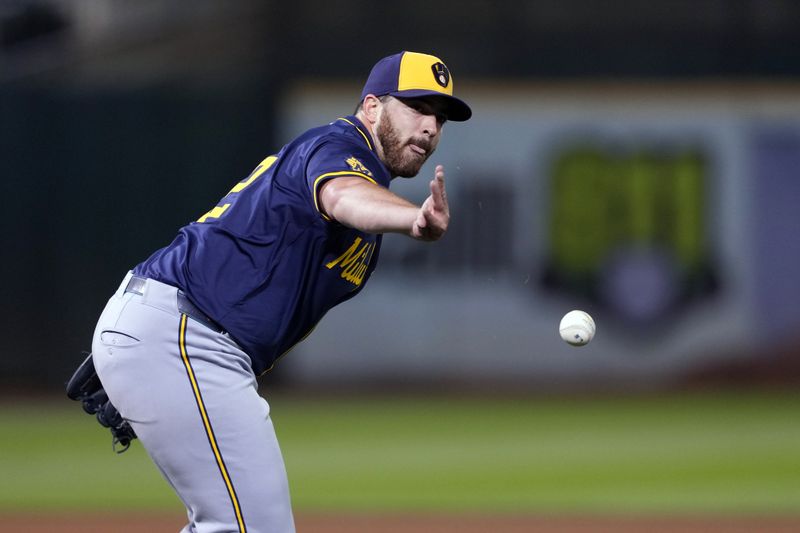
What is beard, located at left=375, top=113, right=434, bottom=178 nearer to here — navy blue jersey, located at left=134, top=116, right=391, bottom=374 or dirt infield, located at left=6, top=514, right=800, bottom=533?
navy blue jersey, located at left=134, top=116, right=391, bottom=374

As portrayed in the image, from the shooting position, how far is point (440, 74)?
13.3ft

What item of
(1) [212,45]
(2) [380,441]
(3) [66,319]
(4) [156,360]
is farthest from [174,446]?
(1) [212,45]

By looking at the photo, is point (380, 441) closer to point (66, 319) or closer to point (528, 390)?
point (528, 390)

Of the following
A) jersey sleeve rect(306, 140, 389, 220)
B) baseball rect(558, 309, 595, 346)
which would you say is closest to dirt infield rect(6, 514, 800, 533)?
baseball rect(558, 309, 595, 346)

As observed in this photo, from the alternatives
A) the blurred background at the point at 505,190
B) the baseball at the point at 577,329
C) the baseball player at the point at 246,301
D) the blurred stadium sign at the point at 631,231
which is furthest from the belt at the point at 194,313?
A: the blurred stadium sign at the point at 631,231

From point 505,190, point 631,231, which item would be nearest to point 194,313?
point 505,190

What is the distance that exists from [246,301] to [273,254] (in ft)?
0.57

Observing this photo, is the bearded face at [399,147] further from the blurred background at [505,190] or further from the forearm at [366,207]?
the blurred background at [505,190]

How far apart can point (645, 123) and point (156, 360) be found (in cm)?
1265

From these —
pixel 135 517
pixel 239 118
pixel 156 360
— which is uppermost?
pixel 239 118

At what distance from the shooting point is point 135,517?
324 inches

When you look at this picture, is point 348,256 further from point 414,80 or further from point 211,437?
point 211,437

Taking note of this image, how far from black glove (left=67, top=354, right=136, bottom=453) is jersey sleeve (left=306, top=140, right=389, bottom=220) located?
1065mm

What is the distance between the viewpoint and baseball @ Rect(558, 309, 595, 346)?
4.21m
